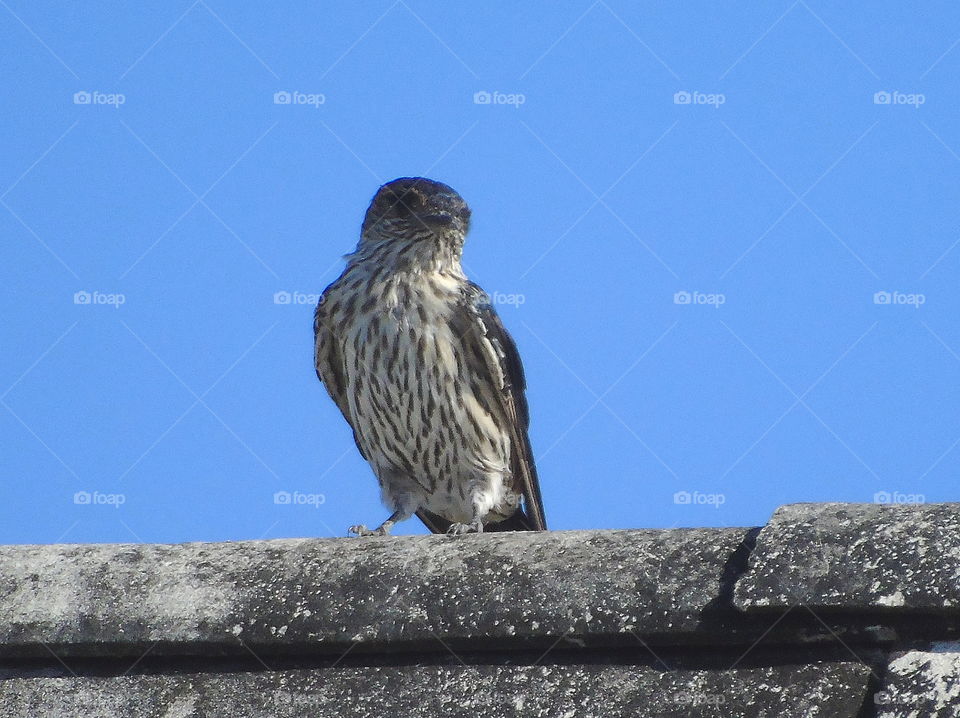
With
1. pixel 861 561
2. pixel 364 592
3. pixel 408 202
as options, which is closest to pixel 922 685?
pixel 861 561

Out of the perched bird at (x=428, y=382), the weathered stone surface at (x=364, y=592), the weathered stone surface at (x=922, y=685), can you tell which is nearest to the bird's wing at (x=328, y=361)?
the perched bird at (x=428, y=382)

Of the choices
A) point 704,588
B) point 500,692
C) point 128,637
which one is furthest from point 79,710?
point 704,588

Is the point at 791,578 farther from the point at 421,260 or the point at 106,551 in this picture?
the point at 421,260

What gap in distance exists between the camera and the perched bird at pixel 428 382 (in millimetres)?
6750

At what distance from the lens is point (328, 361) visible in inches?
281

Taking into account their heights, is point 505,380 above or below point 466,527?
above

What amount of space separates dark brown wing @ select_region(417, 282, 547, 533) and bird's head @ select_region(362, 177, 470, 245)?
38 centimetres

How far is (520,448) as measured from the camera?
706 cm

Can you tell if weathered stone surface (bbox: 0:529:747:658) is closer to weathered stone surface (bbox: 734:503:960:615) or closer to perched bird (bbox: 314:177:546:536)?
weathered stone surface (bbox: 734:503:960:615)

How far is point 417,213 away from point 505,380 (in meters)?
1.18

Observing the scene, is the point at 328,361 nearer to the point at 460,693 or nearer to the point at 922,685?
the point at 460,693

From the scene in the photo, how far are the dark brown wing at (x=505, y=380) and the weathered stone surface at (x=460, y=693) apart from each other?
394 cm

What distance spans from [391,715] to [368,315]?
4.15 meters

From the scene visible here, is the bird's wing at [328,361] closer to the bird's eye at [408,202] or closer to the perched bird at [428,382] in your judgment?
the perched bird at [428,382]
